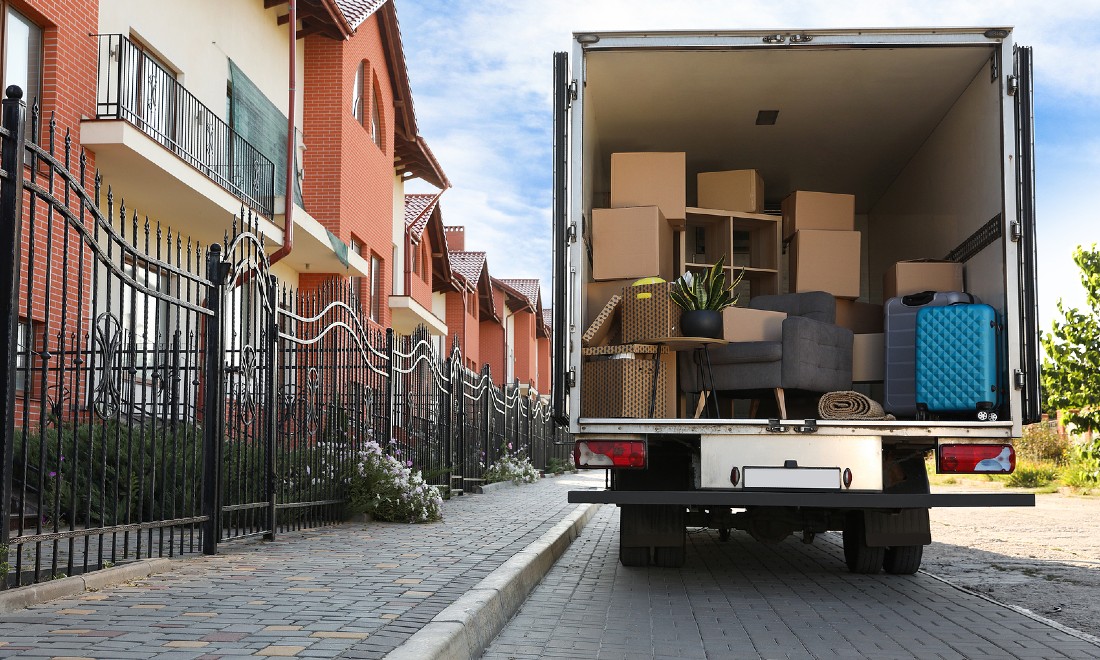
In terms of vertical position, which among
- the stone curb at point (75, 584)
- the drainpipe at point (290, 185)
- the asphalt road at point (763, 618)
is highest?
the drainpipe at point (290, 185)

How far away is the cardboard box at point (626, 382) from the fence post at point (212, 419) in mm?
2423

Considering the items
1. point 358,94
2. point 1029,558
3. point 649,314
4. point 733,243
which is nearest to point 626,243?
point 649,314

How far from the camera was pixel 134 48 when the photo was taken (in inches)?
587

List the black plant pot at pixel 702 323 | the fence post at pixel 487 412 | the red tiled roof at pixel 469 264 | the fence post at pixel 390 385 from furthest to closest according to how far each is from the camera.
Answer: the red tiled roof at pixel 469 264 < the fence post at pixel 487 412 < the fence post at pixel 390 385 < the black plant pot at pixel 702 323

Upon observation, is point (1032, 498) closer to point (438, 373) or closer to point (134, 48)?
point (438, 373)

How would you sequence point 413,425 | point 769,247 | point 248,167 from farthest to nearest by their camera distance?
point 248,167, point 413,425, point 769,247

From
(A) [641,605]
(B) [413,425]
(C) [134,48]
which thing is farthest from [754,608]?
(C) [134,48]

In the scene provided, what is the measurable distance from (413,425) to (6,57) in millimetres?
6197

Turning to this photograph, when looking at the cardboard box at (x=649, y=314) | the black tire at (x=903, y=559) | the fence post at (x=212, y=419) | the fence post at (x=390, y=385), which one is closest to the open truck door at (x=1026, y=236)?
the black tire at (x=903, y=559)

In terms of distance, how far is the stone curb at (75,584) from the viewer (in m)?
5.05

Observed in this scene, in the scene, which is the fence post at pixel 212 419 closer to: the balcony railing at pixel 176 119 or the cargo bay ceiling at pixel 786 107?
the cargo bay ceiling at pixel 786 107

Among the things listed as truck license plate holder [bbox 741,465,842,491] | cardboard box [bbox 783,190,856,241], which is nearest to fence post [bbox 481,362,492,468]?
cardboard box [bbox 783,190,856,241]

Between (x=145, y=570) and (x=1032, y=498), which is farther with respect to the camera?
(x=1032, y=498)

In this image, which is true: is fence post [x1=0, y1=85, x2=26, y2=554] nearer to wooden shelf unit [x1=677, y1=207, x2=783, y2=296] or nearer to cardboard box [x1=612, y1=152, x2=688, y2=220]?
cardboard box [x1=612, y1=152, x2=688, y2=220]
